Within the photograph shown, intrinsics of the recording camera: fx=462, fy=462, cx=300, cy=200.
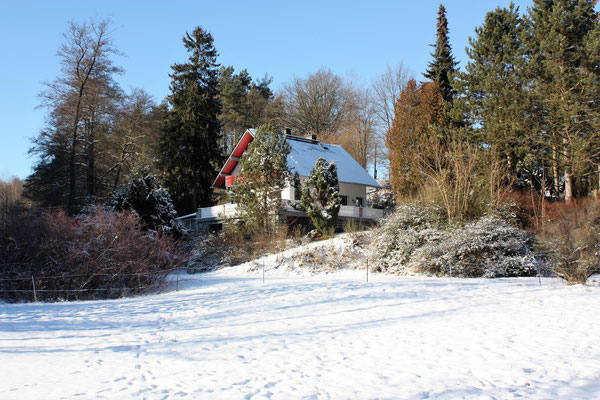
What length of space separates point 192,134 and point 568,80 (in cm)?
2785

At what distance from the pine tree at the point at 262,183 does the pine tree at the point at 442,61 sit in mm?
14610

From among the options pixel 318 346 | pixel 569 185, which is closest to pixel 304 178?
pixel 569 185

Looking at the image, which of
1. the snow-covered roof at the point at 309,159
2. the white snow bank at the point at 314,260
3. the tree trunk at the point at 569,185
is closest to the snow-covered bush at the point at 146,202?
the white snow bank at the point at 314,260

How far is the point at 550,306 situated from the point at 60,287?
15511 mm

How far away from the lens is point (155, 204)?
2733cm

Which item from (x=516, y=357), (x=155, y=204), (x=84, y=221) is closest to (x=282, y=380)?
(x=516, y=357)

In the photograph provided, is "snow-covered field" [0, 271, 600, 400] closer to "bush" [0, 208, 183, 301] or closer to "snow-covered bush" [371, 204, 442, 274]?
"bush" [0, 208, 183, 301]

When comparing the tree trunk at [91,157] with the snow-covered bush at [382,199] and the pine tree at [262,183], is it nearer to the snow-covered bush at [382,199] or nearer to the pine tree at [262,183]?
the pine tree at [262,183]

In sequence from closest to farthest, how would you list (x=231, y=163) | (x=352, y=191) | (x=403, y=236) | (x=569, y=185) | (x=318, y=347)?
(x=318, y=347)
(x=403, y=236)
(x=569, y=185)
(x=231, y=163)
(x=352, y=191)

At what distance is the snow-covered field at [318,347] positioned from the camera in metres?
6.20

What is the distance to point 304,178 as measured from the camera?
32875mm

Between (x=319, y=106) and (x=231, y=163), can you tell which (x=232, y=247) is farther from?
(x=319, y=106)

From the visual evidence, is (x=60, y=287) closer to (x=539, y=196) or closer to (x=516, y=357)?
(x=516, y=357)

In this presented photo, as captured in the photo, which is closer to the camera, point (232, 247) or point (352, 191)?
point (232, 247)
